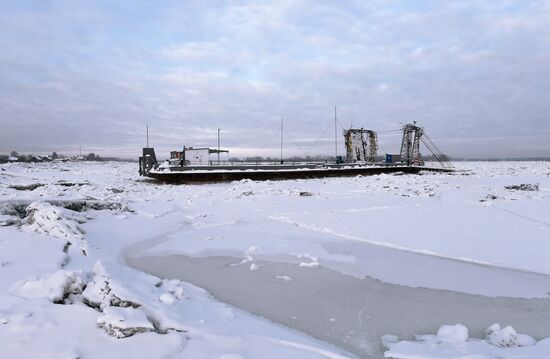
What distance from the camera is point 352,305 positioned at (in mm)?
4977

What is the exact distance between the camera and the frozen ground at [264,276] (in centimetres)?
372

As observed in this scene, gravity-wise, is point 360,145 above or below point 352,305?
above

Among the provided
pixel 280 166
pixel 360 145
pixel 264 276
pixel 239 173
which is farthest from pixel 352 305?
pixel 360 145

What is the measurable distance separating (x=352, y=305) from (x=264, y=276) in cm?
173

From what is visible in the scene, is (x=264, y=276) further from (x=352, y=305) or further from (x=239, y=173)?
(x=239, y=173)

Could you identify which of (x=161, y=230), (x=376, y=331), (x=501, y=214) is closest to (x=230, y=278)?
(x=376, y=331)

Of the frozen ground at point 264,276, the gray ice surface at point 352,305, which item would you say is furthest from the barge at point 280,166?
the gray ice surface at point 352,305

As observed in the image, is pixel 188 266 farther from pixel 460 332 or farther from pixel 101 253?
pixel 460 332

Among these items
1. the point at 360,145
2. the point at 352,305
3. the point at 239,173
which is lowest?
the point at 352,305

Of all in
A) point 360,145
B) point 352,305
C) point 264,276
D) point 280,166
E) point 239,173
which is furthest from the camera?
point 360,145

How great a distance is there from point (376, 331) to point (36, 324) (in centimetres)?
364

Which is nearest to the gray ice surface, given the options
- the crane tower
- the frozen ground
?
the frozen ground

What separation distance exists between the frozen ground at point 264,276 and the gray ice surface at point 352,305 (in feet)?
0.09

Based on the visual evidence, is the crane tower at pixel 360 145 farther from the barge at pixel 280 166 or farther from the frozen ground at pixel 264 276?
the frozen ground at pixel 264 276
